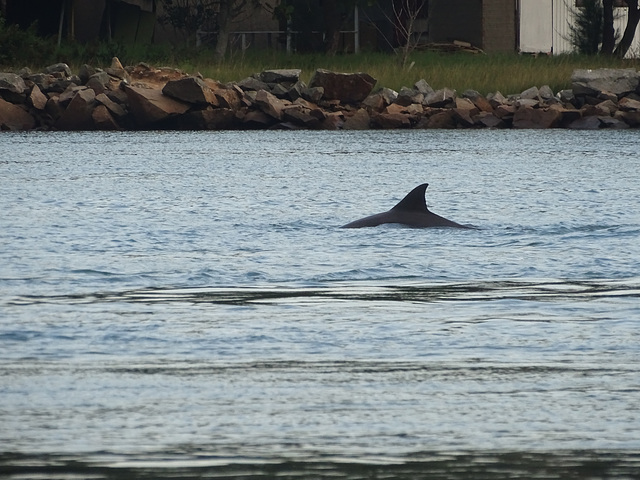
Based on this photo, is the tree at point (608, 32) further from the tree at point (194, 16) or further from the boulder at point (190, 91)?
the boulder at point (190, 91)

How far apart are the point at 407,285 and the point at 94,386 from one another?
3.72 metres

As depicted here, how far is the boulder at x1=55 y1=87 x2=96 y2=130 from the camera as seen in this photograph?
3503cm

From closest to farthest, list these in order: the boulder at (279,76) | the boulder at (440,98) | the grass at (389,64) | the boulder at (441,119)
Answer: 1. the boulder at (441,119)
2. the boulder at (440,98)
3. the boulder at (279,76)
4. the grass at (389,64)

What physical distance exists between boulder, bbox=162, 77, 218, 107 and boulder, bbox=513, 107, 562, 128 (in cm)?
728

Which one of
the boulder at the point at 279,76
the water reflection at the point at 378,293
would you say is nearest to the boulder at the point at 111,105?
the boulder at the point at 279,76

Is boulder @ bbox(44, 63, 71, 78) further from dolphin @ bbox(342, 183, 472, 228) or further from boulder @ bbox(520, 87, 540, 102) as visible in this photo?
dolphin @ bbox(342, 183, 472, 228)

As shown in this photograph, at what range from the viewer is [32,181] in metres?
18.8

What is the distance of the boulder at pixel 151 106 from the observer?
34750mm

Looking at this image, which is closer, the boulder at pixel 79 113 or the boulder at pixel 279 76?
the boulder at pixel 79 113

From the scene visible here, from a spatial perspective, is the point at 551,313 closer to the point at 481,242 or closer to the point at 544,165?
the point at 481,242

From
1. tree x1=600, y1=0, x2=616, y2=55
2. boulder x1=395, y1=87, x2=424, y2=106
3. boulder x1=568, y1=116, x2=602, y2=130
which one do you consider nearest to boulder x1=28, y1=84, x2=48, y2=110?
boulder x1=395, y1=87, x2=424, y2=106

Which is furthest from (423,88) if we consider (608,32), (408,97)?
(608,32)

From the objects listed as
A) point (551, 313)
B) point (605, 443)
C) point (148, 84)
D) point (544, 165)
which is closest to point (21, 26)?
point (148, 84)

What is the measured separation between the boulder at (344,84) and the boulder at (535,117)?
3796mm
